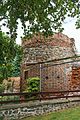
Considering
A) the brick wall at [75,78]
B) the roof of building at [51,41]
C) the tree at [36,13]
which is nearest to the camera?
the tree at [36,13]

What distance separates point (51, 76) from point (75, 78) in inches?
58.1

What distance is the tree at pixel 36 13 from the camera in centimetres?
1082

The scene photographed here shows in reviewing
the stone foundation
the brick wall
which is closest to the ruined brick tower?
the brick wall

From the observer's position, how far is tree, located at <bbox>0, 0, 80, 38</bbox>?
10.8 metres

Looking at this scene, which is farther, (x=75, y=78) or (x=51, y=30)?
(x=75, y=78)

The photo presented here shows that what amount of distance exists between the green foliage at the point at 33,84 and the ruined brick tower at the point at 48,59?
56 cm

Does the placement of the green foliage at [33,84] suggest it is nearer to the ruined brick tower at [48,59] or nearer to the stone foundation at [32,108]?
the ruined brick tower at [48,59]

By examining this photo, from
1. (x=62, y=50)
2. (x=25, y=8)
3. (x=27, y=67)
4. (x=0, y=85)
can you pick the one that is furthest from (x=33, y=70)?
(x=25, y=8)

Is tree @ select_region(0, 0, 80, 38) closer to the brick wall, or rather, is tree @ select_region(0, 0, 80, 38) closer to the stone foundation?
the stone foundation

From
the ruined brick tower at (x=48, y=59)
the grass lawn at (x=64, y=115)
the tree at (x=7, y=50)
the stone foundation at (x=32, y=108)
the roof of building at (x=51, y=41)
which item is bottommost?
the grass lawn at (x=64, y=115)

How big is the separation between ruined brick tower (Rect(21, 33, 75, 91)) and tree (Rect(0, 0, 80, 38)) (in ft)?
30.7

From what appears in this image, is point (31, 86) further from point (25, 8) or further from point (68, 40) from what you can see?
point (25, 8)

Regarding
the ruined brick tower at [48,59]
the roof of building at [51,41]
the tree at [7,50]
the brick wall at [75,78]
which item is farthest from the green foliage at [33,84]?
the tree at [7,50]

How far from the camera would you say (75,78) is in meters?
21.6
